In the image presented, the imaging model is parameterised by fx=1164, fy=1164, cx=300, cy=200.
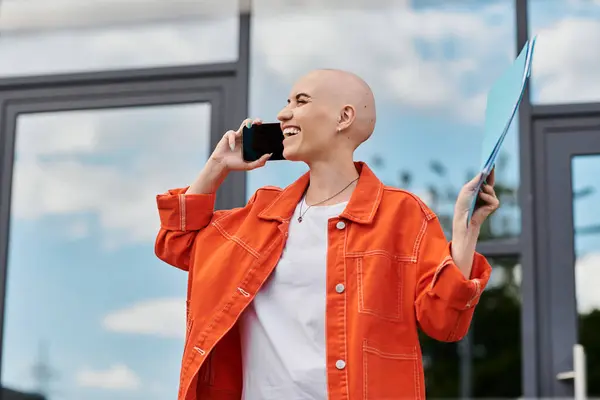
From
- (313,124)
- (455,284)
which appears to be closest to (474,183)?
(455,284)

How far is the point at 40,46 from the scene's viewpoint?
3.93 metres

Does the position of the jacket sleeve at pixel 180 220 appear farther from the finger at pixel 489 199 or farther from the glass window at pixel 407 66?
the glass window at pixel 407 66

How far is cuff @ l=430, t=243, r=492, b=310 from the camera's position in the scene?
2.01 meters

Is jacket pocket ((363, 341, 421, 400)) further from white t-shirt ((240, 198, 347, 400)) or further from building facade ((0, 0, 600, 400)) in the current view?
building facade ((0, 0, 600, 400))

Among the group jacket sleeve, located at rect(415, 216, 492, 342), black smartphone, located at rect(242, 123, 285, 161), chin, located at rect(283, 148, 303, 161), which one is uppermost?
black smartphone, located at rect(242, 123, 285, 161)

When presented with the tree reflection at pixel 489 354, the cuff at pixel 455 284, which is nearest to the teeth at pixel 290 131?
the cuff at pixel 455 284

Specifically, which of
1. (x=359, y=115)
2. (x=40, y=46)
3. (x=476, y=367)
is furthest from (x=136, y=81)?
(x=476, y=367)

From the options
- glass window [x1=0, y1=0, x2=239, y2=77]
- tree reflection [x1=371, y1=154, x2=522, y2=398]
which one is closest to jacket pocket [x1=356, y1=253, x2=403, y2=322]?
glass window [x1=0, y1=0, x2=239, y2=77]

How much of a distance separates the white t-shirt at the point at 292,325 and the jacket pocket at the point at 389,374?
8cm

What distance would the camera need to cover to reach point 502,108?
80.0 inches

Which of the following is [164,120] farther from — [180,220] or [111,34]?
[180,220]

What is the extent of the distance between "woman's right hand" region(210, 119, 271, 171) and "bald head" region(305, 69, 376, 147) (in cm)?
17

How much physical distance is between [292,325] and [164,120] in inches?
69.9

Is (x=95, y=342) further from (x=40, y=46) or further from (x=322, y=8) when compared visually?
(x=322, y=8)
